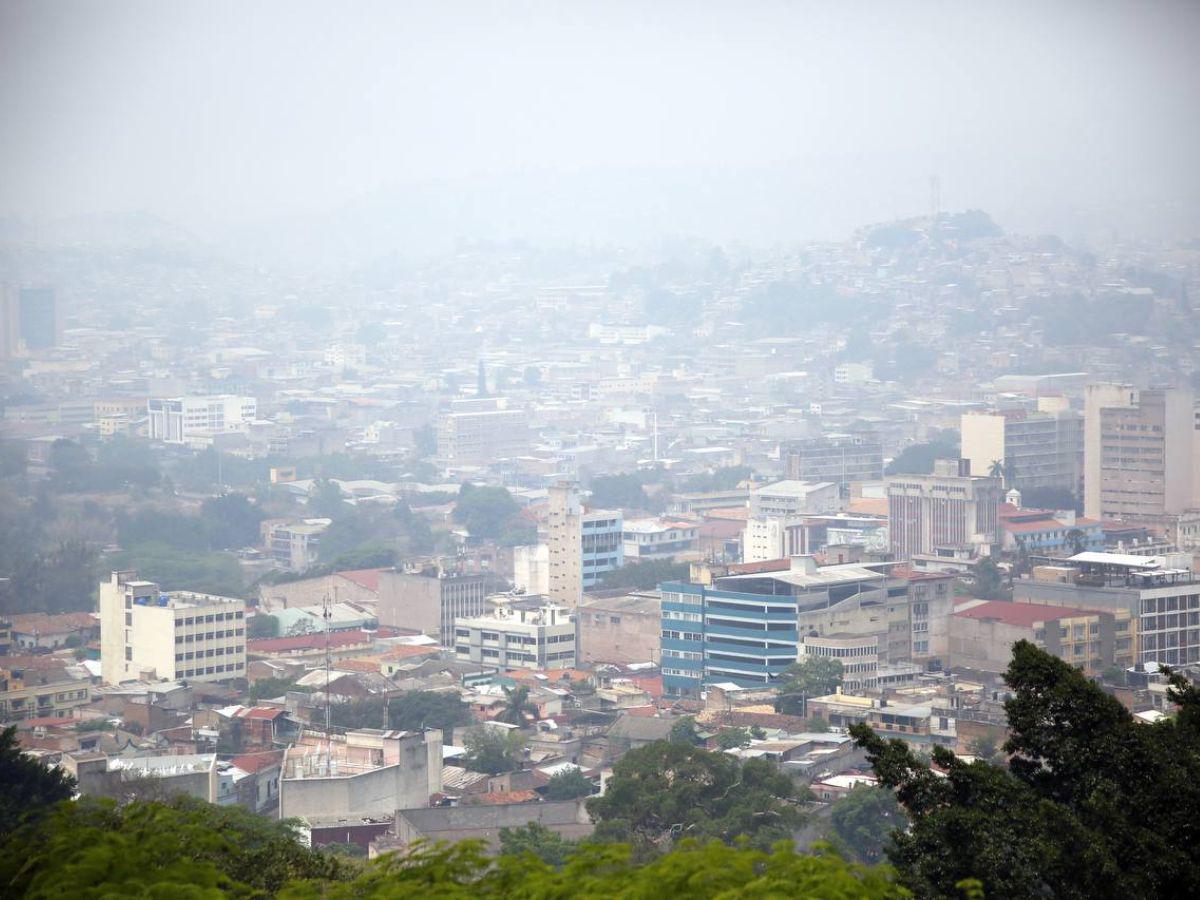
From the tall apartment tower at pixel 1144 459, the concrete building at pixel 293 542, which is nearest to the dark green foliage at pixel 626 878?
the tall apartment tower at pixel 1144 459

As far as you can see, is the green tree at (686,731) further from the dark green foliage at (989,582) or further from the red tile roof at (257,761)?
the dark green foliage at (989,582)

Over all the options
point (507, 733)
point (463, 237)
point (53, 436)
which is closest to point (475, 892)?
point (507, 733)

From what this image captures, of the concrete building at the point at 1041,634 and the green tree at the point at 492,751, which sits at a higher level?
the concrete building at the point at 1041,634

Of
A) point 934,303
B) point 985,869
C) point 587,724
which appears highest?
point 934,303

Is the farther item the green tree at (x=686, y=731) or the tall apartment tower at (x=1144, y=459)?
the tall apartment tower at (x=1144, y=459)

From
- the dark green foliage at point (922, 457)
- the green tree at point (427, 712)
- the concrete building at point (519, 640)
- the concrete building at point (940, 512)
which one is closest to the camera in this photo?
the green tree at point (427, 712)

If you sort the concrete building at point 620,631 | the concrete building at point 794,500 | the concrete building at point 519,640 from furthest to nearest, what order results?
the concrete building at point 794,500
the concrete building at point 620,631
the concrete building at point 519,640

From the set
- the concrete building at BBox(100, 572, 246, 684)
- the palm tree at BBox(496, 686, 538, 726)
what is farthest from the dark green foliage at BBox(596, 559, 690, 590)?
the palm tree at BBox(496, 686, 538, 726)

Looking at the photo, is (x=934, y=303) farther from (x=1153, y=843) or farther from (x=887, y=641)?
(x=1153, y=843)
